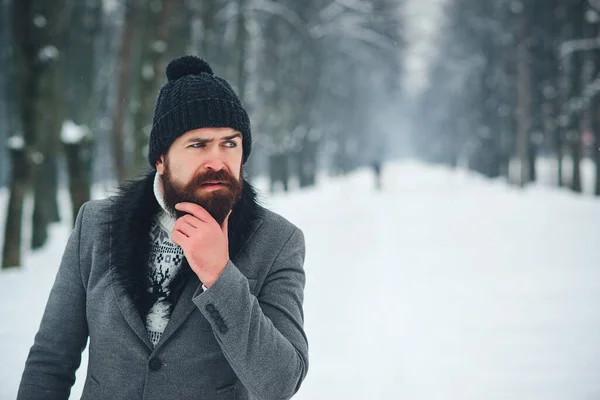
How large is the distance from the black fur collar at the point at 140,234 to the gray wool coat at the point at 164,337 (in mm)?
32

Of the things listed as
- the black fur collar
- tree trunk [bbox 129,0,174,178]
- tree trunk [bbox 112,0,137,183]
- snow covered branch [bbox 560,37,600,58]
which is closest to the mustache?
the black fur collar

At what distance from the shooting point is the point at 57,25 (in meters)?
8.65

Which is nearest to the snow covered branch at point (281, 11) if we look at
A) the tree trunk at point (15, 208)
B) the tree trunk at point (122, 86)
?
the tree trunk at point (122, 86)

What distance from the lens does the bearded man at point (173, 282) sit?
1.76m

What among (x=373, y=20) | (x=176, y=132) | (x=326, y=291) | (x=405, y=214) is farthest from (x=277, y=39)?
(x=176, y=132)

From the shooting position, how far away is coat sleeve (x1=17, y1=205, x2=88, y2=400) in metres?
1.85

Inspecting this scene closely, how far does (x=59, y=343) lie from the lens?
187 centimetres

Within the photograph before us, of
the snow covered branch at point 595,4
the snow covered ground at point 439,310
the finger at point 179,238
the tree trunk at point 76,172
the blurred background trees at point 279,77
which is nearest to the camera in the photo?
the finger at point 179,238

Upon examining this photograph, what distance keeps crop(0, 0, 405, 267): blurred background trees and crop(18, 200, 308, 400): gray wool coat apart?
2.65ft

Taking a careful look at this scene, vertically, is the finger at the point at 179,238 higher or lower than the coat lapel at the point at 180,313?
higher

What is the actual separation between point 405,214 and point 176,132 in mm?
15040

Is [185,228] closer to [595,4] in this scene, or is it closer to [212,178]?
[212,178]

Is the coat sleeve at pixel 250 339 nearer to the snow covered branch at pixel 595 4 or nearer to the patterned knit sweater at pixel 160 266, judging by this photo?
the patterned knit sweater at pixel 160 266

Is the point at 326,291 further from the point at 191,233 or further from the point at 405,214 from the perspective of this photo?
the point at 405,214
